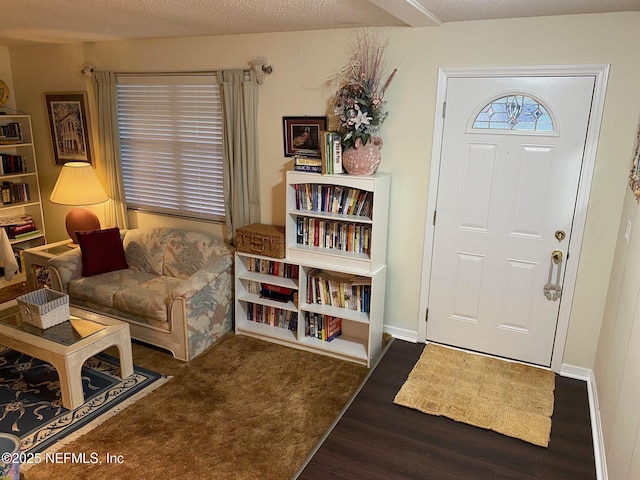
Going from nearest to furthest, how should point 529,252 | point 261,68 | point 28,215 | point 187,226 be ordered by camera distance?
point 529,252
point 261,68
point 187,226
point 28,215

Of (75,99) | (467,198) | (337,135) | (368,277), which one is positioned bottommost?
(368,277)

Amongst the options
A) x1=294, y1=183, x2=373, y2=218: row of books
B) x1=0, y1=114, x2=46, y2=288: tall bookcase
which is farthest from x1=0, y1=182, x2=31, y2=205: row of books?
x1=294, y1=183, x2=373, y2=218: row of books

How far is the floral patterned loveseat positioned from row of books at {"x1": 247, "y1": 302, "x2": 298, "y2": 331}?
0.18 meters

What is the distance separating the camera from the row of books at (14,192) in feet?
16.2

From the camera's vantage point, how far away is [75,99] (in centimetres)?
469

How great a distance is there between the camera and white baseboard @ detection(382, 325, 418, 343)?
145 inches

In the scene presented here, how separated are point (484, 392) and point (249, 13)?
2.82 metres

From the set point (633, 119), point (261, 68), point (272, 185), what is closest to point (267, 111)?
point (261, 68)

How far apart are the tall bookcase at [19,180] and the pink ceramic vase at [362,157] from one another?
12.3ft

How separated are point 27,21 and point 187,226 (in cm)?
199

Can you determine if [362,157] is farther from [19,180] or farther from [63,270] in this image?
[19,180]

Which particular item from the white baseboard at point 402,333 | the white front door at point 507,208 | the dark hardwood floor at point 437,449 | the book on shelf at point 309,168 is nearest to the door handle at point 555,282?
the white front door at point 507,208

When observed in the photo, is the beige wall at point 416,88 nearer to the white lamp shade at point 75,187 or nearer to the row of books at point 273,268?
the row of books at point 273,268

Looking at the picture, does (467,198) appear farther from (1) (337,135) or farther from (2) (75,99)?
(2) (75,99)
